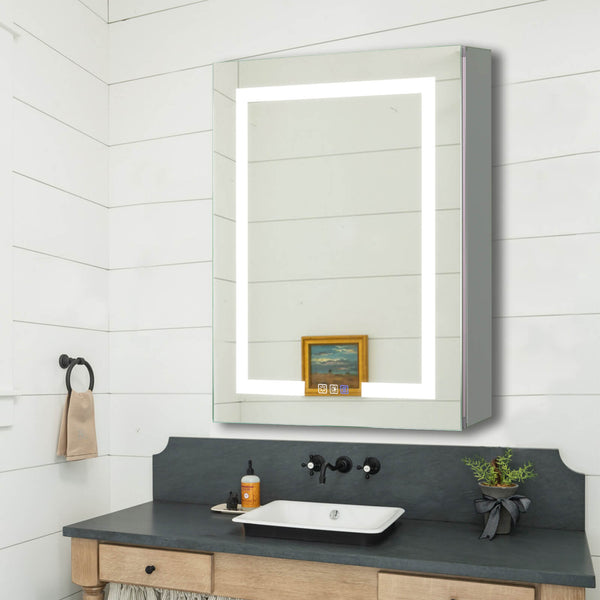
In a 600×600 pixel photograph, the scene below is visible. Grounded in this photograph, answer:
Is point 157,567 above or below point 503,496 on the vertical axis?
below

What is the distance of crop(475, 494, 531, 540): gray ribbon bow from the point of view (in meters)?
1.95

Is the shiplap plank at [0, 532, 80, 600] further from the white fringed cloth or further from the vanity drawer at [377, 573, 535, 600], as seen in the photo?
the vanity drawer at [377, 573, 535, 600]

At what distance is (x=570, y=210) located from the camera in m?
2.12

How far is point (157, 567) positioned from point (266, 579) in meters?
0.33

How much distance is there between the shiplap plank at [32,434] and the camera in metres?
2.13

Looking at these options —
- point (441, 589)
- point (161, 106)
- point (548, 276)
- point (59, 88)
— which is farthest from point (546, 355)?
point (59, 88)

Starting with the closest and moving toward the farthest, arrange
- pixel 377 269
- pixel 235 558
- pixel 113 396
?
pixel 235 558
pixel 377 269
pixel 113 396

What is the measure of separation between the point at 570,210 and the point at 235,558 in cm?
137

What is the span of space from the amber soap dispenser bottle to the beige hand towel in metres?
0.51

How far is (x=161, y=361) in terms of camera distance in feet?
8.45

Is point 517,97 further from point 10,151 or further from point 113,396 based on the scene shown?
point 113,396

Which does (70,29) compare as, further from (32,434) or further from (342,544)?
(342,544)

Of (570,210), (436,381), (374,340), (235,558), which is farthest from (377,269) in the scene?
(235,558)

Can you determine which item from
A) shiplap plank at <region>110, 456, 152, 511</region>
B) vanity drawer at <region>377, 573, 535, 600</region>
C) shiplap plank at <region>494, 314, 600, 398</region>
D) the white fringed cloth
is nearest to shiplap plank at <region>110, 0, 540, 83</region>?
shiplap plank at <region>494, 314, 600, 398</region>
